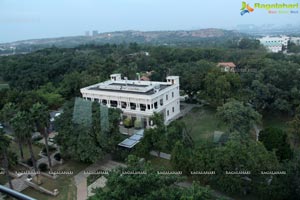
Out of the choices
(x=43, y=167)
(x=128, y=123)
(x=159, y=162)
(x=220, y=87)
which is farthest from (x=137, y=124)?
(x=43, y=167)

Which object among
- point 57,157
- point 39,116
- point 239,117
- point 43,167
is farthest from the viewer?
point 57,157

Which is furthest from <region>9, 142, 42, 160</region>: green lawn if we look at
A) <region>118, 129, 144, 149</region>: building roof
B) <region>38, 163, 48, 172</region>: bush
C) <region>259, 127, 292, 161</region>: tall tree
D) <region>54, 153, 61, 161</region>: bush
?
<region>259, 127, 292, 161</region>: tall tree

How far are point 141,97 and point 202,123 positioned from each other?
481cm

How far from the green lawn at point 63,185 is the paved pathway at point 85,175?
0.70 ft

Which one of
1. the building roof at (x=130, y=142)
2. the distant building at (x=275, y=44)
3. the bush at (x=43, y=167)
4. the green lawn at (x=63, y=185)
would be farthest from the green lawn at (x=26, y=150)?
the distant building at (x=275, y=44)

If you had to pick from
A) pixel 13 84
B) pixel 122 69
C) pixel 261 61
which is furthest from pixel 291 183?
pixel 13 84

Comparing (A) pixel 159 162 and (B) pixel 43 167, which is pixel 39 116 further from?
(A) pixel 159 162

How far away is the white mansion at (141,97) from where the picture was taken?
59.9 ft

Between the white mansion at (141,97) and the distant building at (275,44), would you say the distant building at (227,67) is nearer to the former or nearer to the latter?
the white mansion at (141,97)

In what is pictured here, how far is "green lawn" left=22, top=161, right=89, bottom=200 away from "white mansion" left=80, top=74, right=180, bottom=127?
601 cm

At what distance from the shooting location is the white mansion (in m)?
18.2

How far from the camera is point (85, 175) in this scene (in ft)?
42.5

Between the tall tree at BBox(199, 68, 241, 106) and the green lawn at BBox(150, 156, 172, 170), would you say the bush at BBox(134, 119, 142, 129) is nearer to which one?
the green lawn at BBox(150, 156, 172, 170)

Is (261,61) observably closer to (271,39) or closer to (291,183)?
(291,183)
